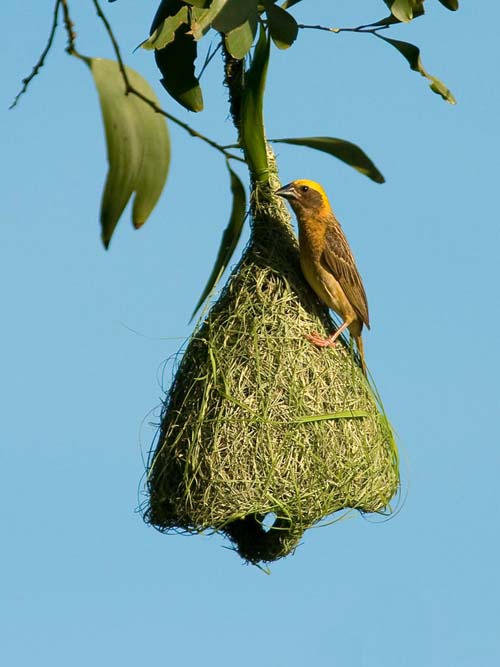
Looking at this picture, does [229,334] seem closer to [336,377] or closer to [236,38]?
[336,377]

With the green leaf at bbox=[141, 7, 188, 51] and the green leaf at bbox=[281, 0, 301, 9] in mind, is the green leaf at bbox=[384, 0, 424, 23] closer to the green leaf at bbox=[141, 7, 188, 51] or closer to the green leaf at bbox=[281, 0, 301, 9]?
the green leaf at bbox=[141, 7, 188, 51]

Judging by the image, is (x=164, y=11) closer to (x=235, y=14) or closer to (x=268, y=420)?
(x=235, y=14)

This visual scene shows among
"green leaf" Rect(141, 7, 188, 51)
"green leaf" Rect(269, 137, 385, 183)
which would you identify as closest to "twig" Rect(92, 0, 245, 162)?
"green leaf" Rect(141, 7, 188, 51)

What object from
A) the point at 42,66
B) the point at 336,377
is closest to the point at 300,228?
the point at 336,377

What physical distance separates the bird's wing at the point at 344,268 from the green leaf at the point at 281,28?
1201 millimetres

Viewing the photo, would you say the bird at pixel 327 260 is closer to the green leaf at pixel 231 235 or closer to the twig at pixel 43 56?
the green leaf at pixel 231 235

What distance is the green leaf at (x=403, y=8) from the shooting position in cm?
285

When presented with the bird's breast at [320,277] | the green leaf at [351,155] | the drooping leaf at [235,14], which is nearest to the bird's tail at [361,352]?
the bird's breast at [320,277]

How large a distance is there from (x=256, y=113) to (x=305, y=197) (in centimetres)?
42

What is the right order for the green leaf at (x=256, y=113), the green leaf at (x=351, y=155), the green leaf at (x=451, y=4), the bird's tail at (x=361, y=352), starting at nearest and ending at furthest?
the green leaf at (x=451, y=4)
the green leaf at (x=351, y=155)
the green leaf at (x=256, y=113)
the bird's tail at (x=361, y=352)

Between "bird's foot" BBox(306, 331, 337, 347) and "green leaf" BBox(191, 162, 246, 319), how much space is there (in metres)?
0.35

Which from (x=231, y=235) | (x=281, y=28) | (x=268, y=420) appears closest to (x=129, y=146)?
(x=281, y=28)

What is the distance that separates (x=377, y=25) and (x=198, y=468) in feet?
4.60

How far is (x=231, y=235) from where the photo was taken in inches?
113
